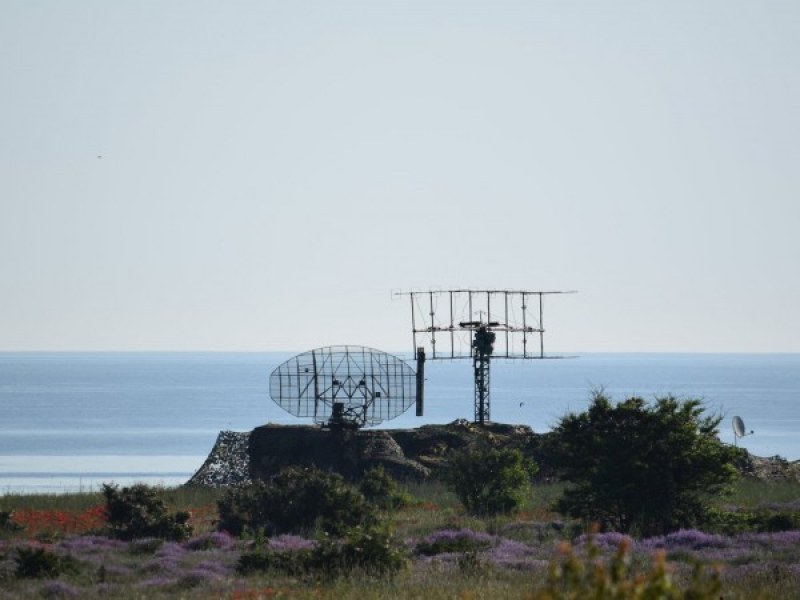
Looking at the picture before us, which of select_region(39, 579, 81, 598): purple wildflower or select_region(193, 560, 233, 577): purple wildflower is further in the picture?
select_region(193, 560, 233, 577): purple wildflower

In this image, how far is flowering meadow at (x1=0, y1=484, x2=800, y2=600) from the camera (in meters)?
24.3

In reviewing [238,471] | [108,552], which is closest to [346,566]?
[108,552]

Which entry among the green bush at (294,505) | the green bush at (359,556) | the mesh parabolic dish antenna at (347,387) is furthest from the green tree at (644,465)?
the mesh parabolic dish antenna at (347,387)

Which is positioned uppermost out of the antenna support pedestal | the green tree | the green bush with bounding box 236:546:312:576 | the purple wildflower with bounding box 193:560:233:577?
the antenna support pedestal

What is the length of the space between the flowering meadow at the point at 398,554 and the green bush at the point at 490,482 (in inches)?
53.1

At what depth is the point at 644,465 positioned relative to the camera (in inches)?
1356

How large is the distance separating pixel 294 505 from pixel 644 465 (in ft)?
29.6

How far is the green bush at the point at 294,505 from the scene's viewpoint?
1410 inches

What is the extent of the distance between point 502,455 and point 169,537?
35.6 ft

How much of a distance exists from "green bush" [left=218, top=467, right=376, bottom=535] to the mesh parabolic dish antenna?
18.6 meters

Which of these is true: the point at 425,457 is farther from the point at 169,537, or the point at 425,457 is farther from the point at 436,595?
the point at 436,595

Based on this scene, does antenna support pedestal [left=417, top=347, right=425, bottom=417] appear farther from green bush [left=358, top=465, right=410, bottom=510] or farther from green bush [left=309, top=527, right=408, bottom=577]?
green bush [left=309, top=527, right=408, bottom=577]

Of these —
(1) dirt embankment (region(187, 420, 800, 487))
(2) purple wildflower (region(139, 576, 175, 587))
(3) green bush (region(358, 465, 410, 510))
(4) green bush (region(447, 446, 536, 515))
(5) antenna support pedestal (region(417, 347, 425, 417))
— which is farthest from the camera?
(5) antenna support pedestal (region(417, 347, 425, 417))

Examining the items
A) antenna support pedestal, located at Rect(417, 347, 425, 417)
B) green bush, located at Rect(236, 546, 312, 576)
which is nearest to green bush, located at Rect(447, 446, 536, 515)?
green bush, located at Rect(236, 546, 312, 576)
